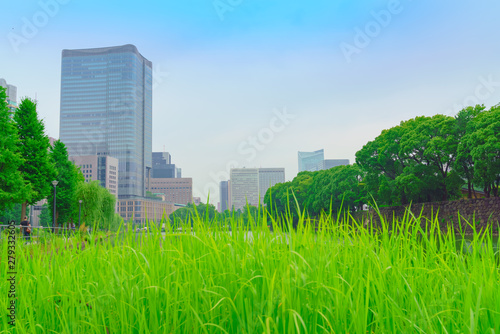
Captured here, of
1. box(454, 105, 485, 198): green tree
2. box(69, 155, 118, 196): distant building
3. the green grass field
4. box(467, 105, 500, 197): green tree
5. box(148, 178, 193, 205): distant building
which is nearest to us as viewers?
the green grass field

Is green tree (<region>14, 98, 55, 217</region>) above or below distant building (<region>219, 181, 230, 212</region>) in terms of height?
above

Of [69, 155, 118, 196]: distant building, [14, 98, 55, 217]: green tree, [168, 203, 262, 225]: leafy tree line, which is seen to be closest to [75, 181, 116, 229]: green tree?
[14, 98, 55, 217]: green tree

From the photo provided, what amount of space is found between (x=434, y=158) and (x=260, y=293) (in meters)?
30.6

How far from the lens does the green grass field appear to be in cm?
218

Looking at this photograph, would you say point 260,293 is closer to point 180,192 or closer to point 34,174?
point 34,174

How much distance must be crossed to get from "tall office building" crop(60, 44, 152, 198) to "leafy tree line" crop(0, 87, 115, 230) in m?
131

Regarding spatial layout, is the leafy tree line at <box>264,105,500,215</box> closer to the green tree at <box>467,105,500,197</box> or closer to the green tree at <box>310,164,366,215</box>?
the green tree at <box>467,105,500,197</box>

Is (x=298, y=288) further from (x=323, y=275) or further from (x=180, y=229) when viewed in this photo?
(x=180, y=229)

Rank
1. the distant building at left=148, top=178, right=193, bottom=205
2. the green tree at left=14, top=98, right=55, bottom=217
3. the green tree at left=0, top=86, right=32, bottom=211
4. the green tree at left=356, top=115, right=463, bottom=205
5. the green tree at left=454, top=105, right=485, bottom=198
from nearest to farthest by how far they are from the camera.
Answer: the green tree at left=0, top=86, right=32, bottom=211 → the green tree at left=454, top=105, right=485, bottom=198 → the green tree at left=14, top=98, right=55, bottom=217 → the green tree at left=356, top=115, right=463, bottom=205 → the distant building at left=148, top=178, right=193, bottom=205

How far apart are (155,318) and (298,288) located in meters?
0.85

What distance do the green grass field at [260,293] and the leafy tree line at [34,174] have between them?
21.8 metres

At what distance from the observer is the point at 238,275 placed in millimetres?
2508

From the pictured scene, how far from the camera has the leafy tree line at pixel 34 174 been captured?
22.5 metres

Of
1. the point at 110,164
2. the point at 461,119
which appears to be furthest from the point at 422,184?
the point at 110,164
